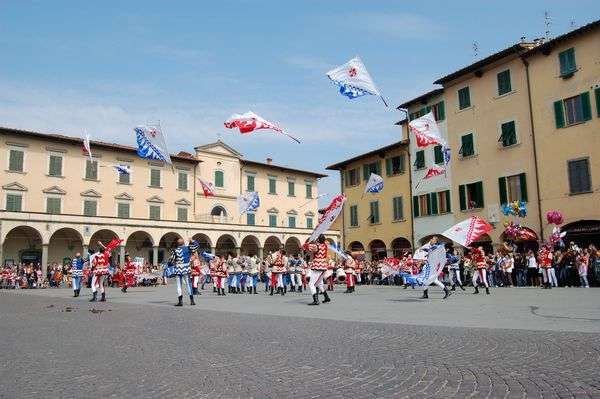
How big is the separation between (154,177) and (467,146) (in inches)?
1162

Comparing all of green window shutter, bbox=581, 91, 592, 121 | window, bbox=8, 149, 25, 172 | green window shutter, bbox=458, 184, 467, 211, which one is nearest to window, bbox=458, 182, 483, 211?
green window shutter, bbox=458, 184, 467, 211

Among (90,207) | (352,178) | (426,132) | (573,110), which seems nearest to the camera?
(426,132)

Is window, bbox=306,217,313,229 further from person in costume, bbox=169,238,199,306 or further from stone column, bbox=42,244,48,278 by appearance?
person in costume, bbox=169,238,199,306

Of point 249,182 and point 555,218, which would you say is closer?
point 555,218

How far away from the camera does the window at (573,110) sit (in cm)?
2656

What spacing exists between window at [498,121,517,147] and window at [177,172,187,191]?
102 feet

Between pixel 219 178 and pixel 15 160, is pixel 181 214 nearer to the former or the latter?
pixel 219 178

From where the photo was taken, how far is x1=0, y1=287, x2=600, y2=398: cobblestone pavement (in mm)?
4676

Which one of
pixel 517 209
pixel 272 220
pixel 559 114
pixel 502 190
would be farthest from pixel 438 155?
pixel 272 220

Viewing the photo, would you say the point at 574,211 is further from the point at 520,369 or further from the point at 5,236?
the point at 5,236

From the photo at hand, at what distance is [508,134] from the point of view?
30.9m

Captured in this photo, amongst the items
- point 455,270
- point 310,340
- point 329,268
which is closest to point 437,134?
point 455,270

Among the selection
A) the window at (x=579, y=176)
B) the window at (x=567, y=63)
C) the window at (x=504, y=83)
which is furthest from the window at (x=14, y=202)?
the window at (x=567, y=63)

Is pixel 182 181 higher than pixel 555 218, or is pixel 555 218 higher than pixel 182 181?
pixel 182 181
